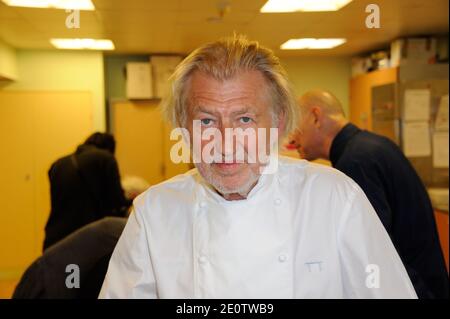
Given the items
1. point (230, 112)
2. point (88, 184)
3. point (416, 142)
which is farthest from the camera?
point (416, 142)

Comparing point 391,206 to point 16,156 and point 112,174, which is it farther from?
point 16,156

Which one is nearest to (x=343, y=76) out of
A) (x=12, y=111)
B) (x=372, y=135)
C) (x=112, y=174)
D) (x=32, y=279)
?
(x=372, y=135)

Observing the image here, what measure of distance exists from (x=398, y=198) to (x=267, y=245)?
0.31m

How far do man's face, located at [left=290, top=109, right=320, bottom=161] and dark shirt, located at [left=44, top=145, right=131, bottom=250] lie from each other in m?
0.23

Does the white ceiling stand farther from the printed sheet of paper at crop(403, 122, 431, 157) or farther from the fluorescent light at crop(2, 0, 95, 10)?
the printed sheet of paper at crop(403, 122, 431, 157)

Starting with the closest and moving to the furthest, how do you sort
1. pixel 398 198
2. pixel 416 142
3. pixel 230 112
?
pixel 230 112 < pixel 398 198 < pixel 416 142

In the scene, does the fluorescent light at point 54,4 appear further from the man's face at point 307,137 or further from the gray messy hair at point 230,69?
the man's face at point 307,137

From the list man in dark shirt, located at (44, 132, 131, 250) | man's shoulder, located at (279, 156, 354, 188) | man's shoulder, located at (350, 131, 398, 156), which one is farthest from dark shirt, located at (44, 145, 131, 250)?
man's shoulder, located at (350, 131, 398, 156)

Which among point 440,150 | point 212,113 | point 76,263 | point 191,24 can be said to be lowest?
point 76,263

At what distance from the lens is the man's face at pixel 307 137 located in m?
0.57

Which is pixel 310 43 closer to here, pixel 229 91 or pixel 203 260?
pixel 229 91

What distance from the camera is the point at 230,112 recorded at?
0.49 m

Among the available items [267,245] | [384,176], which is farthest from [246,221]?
[384,176]

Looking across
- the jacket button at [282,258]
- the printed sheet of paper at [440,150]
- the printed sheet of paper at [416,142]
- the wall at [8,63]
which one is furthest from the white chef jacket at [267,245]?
the printed sheet of paper at [440,150]
